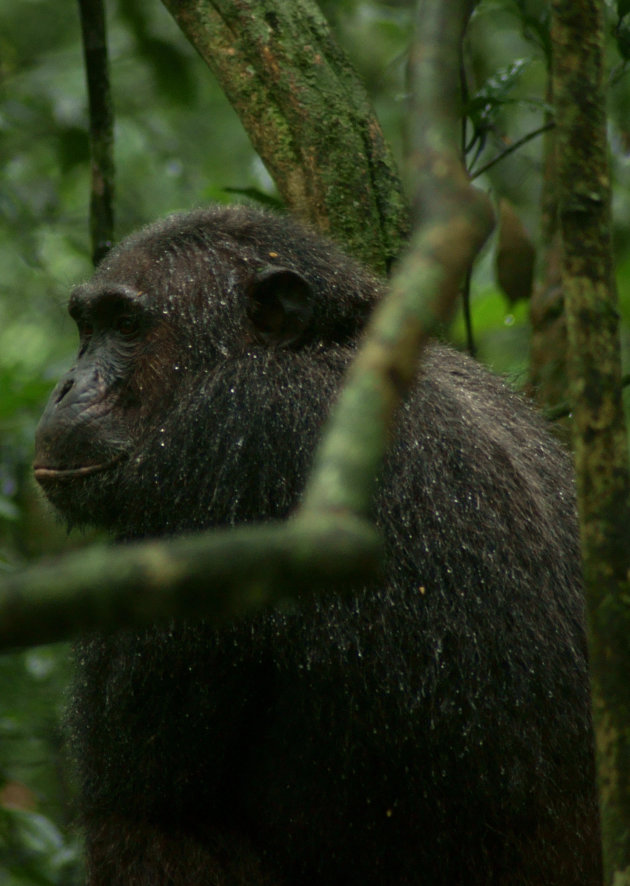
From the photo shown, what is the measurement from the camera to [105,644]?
3.86 metres

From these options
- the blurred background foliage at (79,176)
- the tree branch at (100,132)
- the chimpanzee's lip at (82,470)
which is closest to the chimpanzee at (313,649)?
the chimpanzee's lip at (82,470)

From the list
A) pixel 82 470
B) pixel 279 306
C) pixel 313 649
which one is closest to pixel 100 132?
pixel 279 306

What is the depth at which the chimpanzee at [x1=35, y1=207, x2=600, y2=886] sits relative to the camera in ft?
11.2

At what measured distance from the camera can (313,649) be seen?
3.45m

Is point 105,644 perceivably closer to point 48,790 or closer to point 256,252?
point 256,252

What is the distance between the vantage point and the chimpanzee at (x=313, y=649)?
11.2 ft

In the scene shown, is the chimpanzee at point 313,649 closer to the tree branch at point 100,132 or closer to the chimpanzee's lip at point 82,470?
the chimpanzee's lip at point 82,470

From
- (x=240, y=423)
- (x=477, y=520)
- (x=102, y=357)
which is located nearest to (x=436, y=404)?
(x=477, y=520)

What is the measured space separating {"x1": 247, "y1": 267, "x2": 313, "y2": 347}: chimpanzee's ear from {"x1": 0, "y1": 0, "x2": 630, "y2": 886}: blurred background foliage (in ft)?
4.05

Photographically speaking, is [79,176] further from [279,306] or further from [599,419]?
[599,419]

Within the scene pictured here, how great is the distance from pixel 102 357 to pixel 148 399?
11.1 inches

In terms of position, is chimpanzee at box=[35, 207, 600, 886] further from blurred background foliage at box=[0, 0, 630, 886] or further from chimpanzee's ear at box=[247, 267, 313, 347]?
blurred background foliage at box=[0, 0, 630, 886]

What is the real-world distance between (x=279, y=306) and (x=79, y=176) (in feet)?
21.1

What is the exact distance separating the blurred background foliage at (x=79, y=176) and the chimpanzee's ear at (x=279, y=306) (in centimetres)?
123
